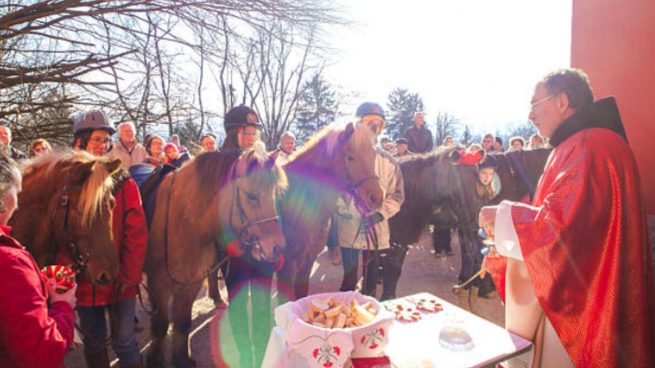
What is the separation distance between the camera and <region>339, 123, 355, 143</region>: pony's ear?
10.6 feet

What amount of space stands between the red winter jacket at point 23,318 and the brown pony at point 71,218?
87cm

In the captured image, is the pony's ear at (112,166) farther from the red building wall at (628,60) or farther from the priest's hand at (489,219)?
the red building wall at (628,60)

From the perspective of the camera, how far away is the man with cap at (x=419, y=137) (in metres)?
10.3

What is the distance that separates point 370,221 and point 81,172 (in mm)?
2549

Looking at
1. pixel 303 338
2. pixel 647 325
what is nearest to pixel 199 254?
pixel 303 338

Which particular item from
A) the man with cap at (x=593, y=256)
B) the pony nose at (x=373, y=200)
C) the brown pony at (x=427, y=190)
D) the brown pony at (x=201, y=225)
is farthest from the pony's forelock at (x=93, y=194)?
the brown pony at (x=427, y=190)

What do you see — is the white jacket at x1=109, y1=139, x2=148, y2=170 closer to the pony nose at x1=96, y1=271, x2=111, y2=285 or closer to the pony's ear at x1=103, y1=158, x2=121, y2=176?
the pony's ear at x1=103, y1=158, x2=121, y2=176

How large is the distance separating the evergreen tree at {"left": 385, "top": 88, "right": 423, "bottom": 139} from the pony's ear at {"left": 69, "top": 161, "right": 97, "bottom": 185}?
34.8 meters

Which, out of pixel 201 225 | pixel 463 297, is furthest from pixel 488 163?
pixel 201 225

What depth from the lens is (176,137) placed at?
7352 mm

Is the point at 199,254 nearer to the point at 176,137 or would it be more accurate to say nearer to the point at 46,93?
the point at 46,93

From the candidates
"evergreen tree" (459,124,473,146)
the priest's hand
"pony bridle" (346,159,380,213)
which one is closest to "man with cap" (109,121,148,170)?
"pony bridle" (346,159,380,213)

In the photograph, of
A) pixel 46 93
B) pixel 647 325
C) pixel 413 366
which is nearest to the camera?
pixel 413 366

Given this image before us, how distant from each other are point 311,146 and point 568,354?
2.50 m
